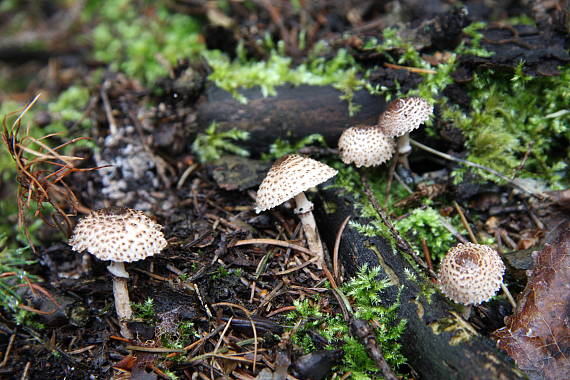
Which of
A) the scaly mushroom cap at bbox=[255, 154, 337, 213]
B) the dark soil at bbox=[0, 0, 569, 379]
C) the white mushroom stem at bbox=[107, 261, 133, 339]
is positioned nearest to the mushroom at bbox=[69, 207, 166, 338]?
the white mushroom stem at bbox=[107, 261, 133, 339]

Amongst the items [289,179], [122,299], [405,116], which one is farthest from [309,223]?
[122,299]

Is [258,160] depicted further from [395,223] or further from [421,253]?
[421,253]

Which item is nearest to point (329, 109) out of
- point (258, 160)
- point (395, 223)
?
point (258, 160)

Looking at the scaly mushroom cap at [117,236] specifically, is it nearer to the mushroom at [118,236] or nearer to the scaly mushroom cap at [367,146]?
the mushroom at [118,236]

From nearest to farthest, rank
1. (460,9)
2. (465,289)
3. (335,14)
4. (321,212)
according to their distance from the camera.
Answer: (465,289), (321,212), (460,9), (335,14)

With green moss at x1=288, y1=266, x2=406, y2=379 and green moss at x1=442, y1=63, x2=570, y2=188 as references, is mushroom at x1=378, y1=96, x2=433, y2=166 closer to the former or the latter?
green moss at x1=442, y1=63, x2=570, y2=188

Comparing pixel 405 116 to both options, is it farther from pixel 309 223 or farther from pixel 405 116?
pixel 309 223
